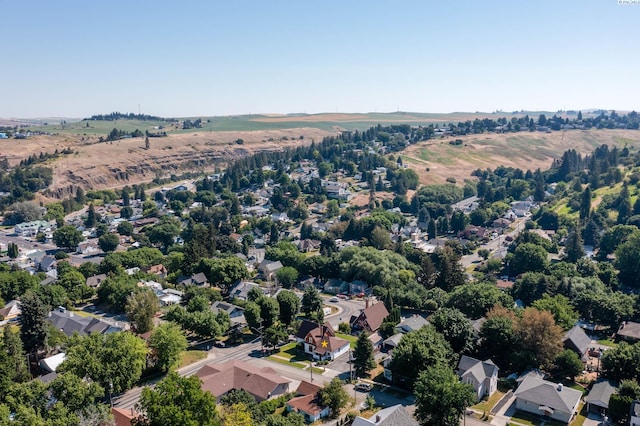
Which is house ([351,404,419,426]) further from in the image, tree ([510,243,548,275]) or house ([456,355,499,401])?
tree ([510,243,548,275])

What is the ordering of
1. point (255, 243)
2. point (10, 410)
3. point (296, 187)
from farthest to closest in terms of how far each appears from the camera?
point (296, 187) < point (255, 243) < point (10, 410)

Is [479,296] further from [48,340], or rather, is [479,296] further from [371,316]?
[48,340]

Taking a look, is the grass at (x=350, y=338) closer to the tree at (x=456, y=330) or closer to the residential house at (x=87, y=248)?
the tree at (x=456, y=330)

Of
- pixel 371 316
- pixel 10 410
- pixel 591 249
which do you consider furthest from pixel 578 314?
pixel 10 410

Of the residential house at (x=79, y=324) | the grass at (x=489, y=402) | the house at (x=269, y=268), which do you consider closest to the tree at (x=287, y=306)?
the residential house at (x=79, y=324)

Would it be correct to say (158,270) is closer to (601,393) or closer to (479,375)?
(479,375)

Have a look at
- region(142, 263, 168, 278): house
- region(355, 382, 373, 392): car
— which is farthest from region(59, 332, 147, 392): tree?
region(142, 263, 168, 278): house
